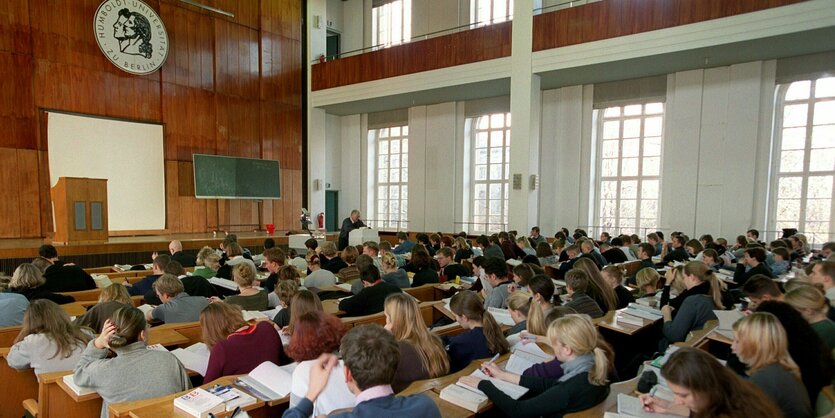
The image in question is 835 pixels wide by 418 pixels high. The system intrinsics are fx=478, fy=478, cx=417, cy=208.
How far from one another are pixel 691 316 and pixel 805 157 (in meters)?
9.34

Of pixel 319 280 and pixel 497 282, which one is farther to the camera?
pixel 319 280

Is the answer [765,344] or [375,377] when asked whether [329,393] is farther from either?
[765,344]

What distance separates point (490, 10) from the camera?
46.0 feet

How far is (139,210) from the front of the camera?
12047mm

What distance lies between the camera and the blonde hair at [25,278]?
15.1ft

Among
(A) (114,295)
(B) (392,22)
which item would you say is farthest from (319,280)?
(B) (392,22)

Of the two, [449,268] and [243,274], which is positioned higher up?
[243,274]

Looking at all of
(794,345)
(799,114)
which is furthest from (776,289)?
(799,114)

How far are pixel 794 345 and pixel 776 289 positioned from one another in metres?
1.14

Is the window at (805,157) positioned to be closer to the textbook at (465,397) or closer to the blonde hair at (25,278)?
the textbook at (465,397)

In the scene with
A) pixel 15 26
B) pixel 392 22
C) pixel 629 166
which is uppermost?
pixel 392 22

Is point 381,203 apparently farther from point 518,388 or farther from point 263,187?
point 518,388

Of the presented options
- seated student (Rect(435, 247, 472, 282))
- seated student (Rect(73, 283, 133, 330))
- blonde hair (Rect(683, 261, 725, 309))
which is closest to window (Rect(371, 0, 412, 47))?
seated student (Rect(435, 247, 472, 282))

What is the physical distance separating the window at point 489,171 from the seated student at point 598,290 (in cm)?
973
